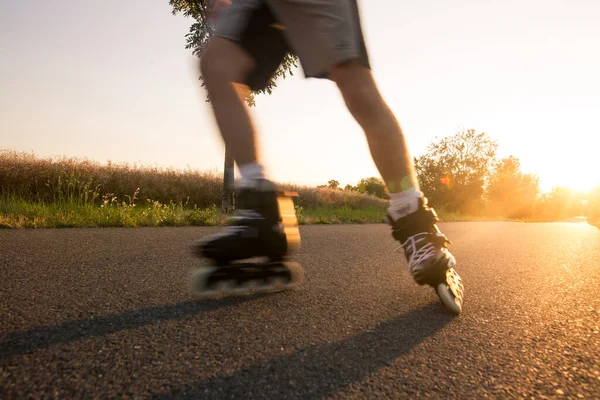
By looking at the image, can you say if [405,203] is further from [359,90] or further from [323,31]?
[323,31]

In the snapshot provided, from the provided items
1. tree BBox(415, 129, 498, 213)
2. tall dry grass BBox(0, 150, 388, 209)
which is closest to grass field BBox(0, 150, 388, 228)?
tall dry grass BBox(0, 150, 388, 209)

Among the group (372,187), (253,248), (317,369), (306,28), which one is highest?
(372,187)

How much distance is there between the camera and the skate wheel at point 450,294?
1.58m

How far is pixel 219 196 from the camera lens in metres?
13.6

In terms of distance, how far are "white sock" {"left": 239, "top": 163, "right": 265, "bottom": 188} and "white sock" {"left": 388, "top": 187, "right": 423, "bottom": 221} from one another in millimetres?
588

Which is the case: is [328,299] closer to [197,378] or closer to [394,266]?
[197,378]

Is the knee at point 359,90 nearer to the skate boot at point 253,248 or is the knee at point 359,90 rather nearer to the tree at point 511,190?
the skate boot at point 253,248

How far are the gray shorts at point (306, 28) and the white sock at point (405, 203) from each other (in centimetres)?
60

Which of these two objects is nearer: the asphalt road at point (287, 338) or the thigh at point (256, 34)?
the asphalt road at point (287, 338)

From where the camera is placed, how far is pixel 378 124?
1728 millimetres

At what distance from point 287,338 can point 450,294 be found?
0.77 meters

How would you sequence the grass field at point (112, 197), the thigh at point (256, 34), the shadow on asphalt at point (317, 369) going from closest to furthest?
the shadow on asphalt at point (317, 369), the thigh at point (256, 34), the grass field at point (112, 197)

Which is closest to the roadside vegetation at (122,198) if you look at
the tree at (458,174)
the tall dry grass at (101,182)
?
the tall dry grass at (101,182)

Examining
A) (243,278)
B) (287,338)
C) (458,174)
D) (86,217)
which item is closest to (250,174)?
(243,278)
